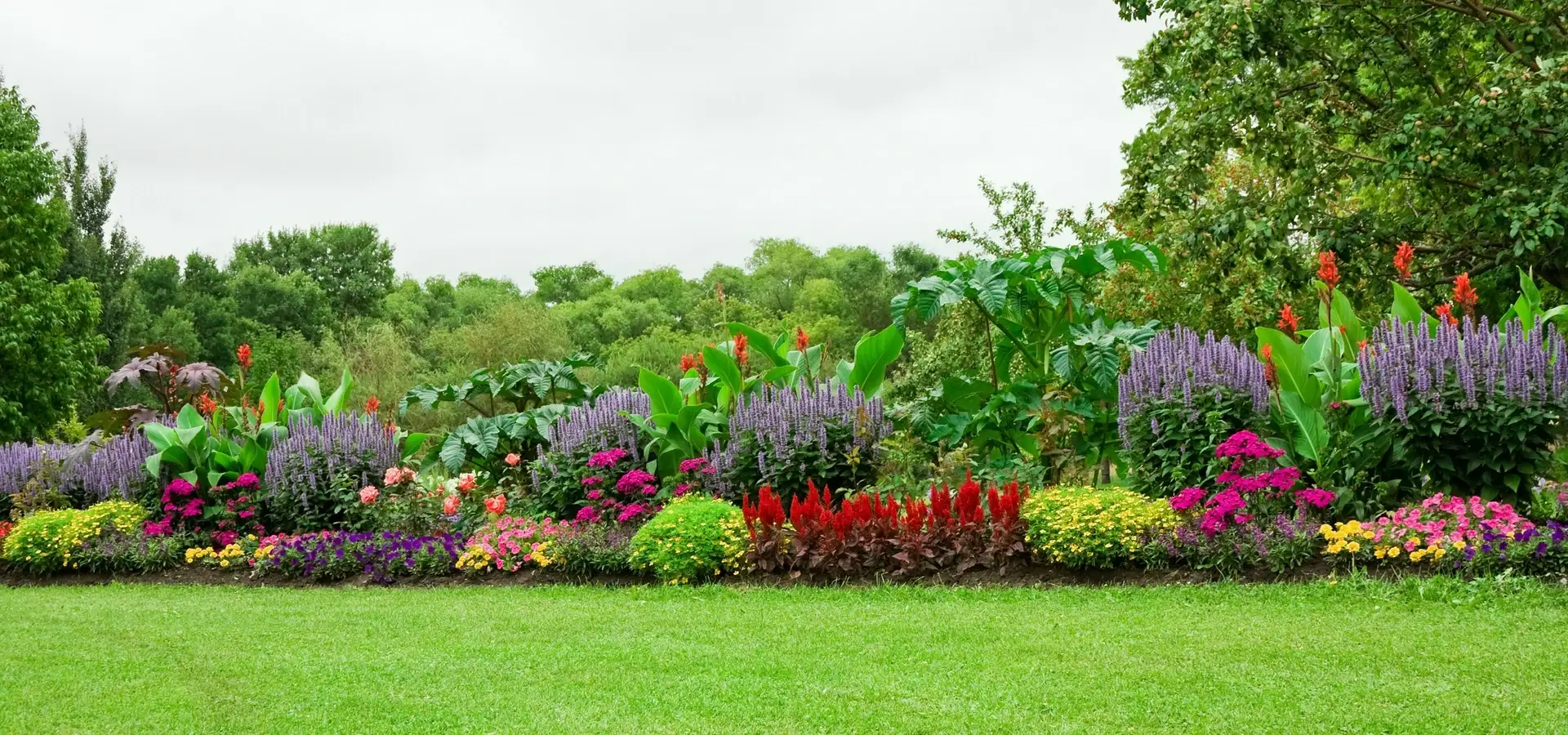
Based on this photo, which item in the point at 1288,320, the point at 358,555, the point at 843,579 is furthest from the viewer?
the point at 358,555

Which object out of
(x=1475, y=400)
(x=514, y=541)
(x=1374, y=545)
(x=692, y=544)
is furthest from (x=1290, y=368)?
(x=514, y=541)

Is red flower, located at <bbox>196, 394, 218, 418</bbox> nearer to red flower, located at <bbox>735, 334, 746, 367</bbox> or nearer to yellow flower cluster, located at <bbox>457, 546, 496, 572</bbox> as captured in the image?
yellow flower cluster, located at <bbox>457, 546, 496, 572</bbox>

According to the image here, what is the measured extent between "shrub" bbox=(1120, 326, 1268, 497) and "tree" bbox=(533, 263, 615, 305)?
152 ft

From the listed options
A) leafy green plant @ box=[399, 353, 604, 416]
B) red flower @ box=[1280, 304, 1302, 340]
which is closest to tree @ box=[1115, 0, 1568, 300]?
red flower @ box=[1280, 304, 1302, 340]

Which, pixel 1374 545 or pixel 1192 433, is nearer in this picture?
pixel 1374 545

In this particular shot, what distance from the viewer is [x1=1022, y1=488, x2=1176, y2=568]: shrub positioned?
6.54 meters

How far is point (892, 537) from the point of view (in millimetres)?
7086

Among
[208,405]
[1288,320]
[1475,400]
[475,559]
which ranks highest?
[1288,320]

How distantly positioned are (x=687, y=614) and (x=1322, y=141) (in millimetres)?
7994

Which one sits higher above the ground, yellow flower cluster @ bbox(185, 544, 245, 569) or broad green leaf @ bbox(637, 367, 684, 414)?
broad green leaf @ bbox(637, 367, 684, 414)

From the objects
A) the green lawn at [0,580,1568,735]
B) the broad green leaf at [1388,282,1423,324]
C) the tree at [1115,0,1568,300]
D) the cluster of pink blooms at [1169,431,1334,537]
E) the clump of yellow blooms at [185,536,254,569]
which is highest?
the tree at [1115,0,1568,300]

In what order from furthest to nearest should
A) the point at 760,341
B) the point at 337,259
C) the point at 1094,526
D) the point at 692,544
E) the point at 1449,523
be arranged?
the point at 337,259
the point at 760,341
the point at 692,544
the point at 1094,526
the point at 1449,523

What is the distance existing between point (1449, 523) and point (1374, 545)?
359mm

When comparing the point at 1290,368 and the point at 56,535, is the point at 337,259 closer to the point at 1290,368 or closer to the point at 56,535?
the point at 56,535
